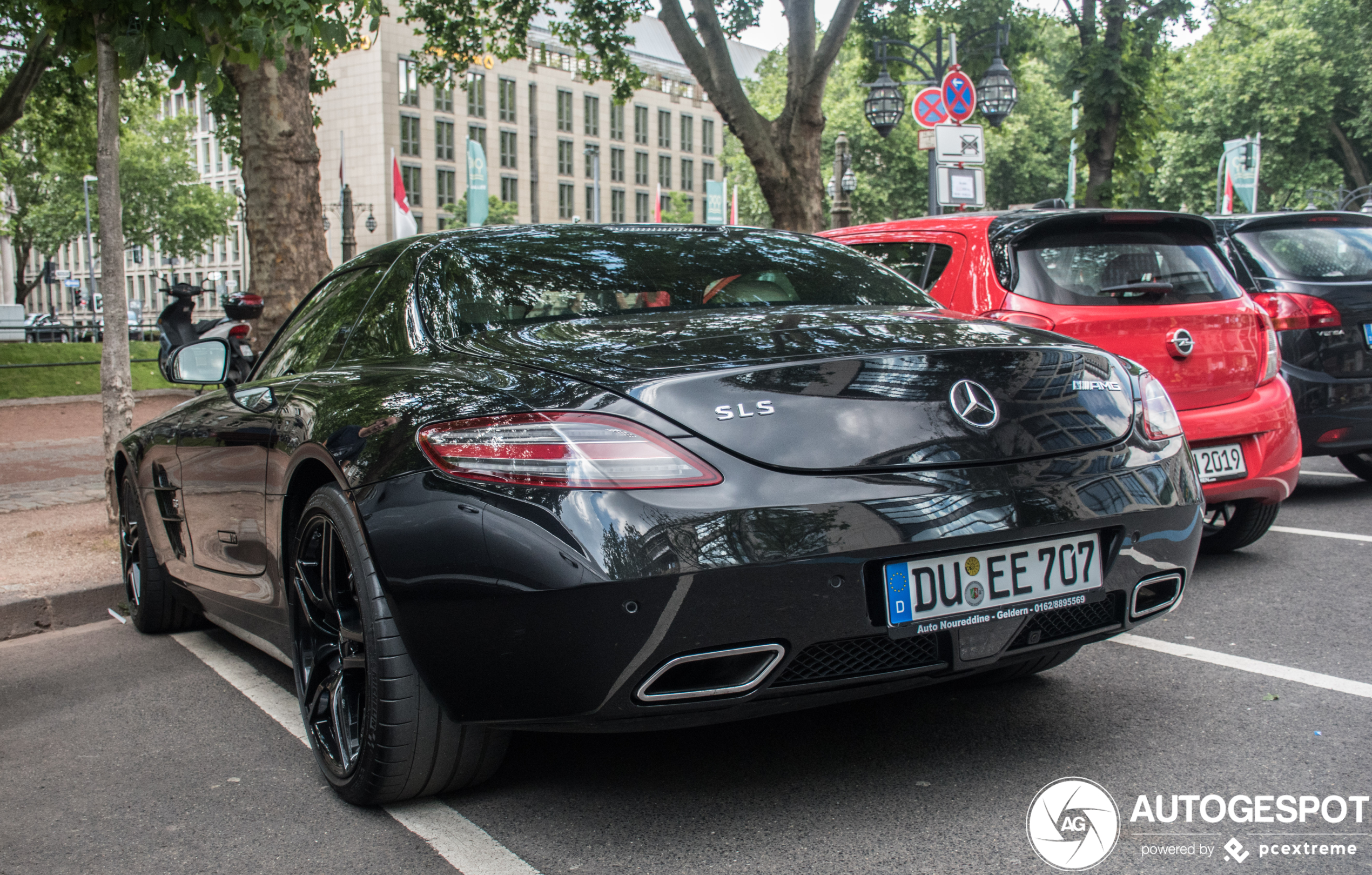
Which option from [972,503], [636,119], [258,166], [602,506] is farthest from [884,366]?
[636,119]

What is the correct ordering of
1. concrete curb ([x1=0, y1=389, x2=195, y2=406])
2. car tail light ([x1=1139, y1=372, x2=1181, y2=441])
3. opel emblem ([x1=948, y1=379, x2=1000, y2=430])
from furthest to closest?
concrete curb ([x1=0, y1=389, x2=195, y2=406]), car tail light ([x1=1139, y1=372, x2=1181, y2=441]), opel emblem ([x1=948, y1=379, x2=1000, y2=430])

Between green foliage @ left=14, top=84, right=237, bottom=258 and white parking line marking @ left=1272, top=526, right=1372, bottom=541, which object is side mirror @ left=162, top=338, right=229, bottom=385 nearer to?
white parking line marking @ left=1272, top=526, right=1372, bottom=541

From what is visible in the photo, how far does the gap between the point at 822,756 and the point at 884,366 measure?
1095 millimetres

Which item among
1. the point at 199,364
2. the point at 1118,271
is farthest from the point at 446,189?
the point at 199,364

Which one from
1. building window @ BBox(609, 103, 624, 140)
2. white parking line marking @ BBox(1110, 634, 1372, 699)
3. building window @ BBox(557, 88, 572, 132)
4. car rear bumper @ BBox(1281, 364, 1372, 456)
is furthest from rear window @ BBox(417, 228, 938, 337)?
building window @ BBox(609, 103, 624, 140)

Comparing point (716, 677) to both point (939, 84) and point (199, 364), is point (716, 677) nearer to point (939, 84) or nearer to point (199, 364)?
point (199, 364)

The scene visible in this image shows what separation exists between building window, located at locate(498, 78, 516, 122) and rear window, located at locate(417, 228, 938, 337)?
3282 inches

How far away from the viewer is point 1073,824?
2.66 meters

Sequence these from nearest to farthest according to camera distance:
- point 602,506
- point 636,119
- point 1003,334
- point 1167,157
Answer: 1. point 602,506
2. point 1003,334
3. point 1167,157
4. point 636,119

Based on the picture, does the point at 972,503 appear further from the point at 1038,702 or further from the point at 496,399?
the point at 1038,702

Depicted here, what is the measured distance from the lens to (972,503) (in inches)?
101

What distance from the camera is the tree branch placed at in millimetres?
13750

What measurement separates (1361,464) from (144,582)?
7318mm

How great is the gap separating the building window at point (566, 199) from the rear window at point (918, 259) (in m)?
82.8
